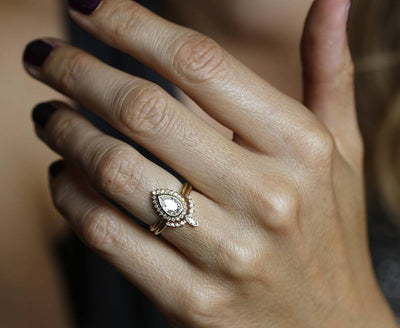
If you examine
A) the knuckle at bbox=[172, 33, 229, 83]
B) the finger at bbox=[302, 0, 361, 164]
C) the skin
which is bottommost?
the skin

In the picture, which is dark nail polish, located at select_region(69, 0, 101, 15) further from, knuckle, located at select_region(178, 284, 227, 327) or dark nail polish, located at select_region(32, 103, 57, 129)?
knuckle, located at select_region(178, 284, 227, 327)

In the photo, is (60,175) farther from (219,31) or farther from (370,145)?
(370,145)

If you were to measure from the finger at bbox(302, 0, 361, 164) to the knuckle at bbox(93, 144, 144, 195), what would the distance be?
0.34 m

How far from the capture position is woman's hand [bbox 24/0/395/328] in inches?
23.9

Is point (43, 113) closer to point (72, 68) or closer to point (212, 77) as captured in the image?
point (72, 68)

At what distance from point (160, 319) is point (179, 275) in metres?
0.67

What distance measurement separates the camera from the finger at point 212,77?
61 cm

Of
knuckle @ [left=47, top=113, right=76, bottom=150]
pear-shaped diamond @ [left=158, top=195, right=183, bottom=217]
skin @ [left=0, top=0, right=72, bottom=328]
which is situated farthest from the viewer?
skin @ [left=0, top=0, right=72, bottom=328]

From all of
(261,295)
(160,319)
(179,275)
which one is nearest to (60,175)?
(179,275)

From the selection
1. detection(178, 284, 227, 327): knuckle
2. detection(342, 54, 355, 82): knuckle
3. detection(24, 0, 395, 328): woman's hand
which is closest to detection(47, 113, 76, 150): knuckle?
detection(24, 0, 395, 328): woman's hand

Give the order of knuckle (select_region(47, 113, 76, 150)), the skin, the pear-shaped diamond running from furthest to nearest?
the skin
knuckle (select_region(47, 113, 76, 150))
the pear-shaped diamond

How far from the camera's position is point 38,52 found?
733 mm

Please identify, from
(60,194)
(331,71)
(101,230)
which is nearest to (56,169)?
(60,194)

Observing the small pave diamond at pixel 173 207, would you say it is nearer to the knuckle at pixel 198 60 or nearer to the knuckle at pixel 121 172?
the knuckle at pixel 121 172
